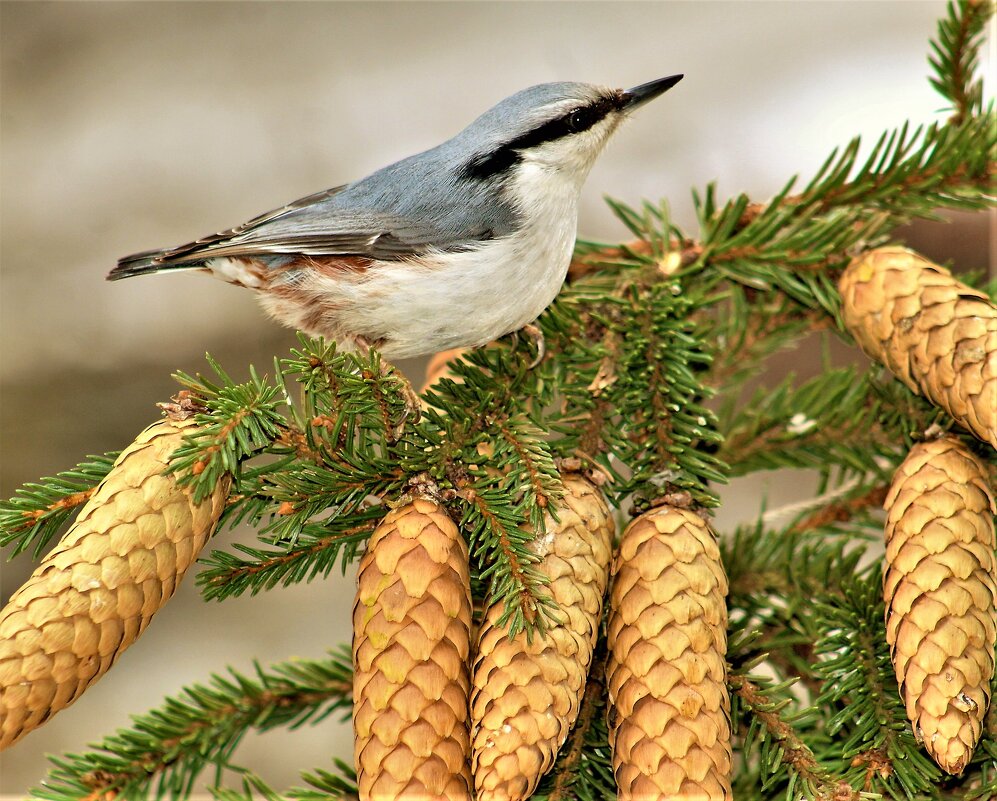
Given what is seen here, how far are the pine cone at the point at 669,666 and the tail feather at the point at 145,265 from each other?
99 cm

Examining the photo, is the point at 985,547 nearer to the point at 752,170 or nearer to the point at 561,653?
the point at 561,653

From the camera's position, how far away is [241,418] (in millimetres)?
950

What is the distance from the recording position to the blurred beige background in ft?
10.2

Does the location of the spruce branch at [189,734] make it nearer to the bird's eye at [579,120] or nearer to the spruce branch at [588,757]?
the spruce branch at [588,757]

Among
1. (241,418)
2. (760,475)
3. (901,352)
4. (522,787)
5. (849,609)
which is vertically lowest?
(760,475)

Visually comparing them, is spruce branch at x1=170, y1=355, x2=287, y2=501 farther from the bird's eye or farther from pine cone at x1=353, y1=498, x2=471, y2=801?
the bird's eye

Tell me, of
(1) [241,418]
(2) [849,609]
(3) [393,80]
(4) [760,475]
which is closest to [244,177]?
(3) [393,80]

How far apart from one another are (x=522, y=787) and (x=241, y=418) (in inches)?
17.9

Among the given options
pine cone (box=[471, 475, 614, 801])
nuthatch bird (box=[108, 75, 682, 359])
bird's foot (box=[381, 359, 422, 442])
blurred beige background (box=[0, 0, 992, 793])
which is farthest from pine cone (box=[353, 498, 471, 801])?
blurred beige background (box=[0, 0, 992, 793])

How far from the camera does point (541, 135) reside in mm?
1600

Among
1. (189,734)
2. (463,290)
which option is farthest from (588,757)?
(463,290)

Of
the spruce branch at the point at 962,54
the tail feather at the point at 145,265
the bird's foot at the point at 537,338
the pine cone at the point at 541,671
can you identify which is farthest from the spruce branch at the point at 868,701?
the tail feather at the point at 145,265

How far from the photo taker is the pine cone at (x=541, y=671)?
82 centimetres

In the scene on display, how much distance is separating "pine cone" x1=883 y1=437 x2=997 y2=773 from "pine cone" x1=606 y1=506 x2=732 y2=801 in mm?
180
